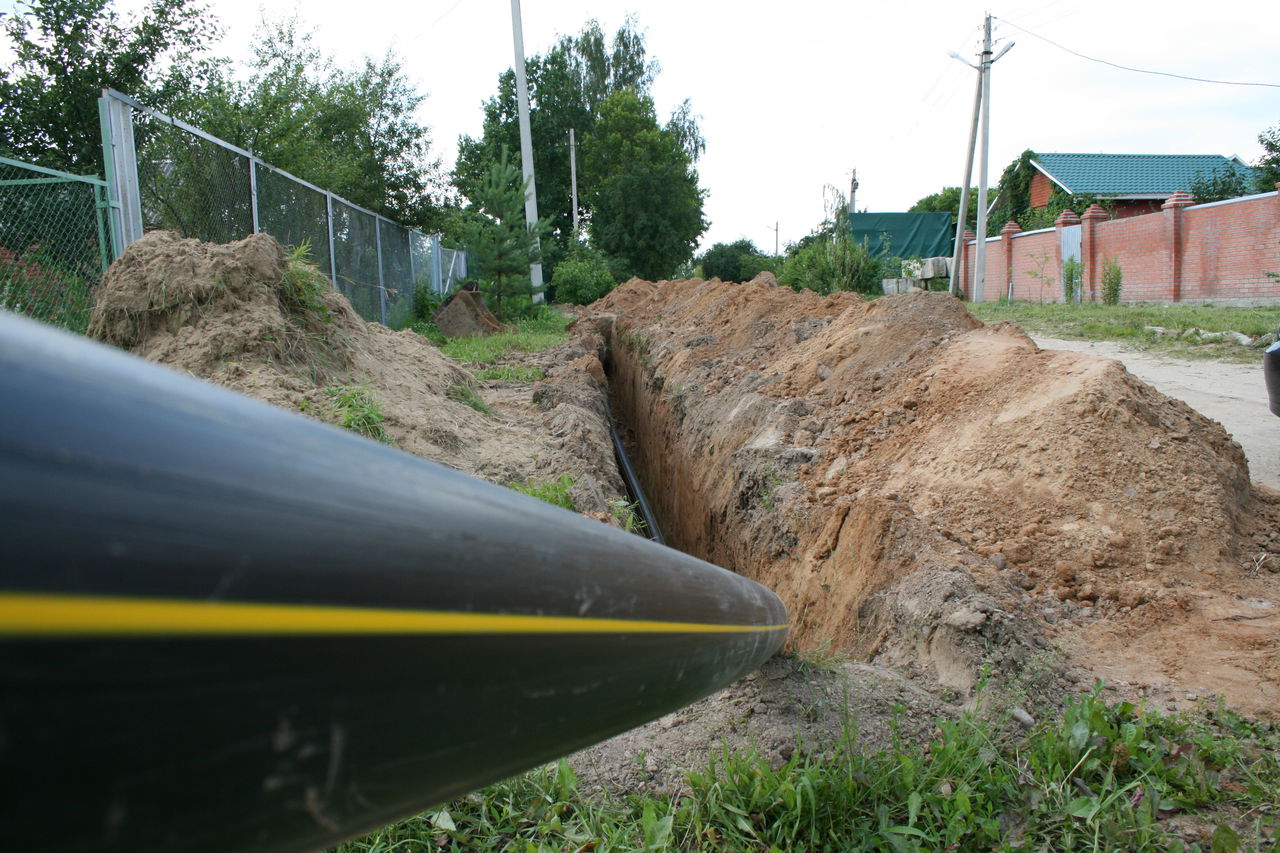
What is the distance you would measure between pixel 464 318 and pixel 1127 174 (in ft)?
108

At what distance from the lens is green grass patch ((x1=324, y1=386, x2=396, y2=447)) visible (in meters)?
4.70

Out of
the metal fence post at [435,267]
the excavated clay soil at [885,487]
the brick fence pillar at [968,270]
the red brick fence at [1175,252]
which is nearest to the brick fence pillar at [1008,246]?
the red brick fence at [1175,252]

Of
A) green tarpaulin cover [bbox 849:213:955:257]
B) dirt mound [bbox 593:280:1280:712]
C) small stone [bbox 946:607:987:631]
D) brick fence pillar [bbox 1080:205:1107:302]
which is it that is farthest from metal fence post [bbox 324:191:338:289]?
green tarpaulin cover [bbox 849:213:955:257]

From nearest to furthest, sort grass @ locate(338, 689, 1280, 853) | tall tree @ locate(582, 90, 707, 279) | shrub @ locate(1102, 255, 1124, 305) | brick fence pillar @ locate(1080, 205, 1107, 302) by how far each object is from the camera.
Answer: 1. grass @ locate(338, 689, 1280, 853)
2. shrub @ locate(1102, 255, 1124, 305)
3. brick fence pillar @ locate(1080, 205, 1107, 302)
4. tall tree @ locate(582, 90, 707, 279)

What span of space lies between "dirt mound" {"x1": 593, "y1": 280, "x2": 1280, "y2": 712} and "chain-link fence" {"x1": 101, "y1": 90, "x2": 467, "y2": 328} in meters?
5.30

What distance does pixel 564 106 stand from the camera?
1839 inches

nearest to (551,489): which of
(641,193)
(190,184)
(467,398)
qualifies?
(467,398)

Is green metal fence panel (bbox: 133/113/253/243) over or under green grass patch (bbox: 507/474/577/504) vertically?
over

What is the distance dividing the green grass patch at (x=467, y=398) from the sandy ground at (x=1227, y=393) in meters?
5.66

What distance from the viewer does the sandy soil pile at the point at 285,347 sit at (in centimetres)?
509

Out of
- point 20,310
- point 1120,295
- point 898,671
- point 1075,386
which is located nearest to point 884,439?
point 1075,386

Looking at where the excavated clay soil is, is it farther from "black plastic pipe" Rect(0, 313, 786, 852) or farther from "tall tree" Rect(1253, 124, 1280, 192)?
"tall tree" Rect(1253, 124, 1280, 192)

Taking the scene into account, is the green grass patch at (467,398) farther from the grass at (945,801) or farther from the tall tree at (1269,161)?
the tall tree at (1269,161)

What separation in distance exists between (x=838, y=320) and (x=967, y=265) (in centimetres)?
2615
